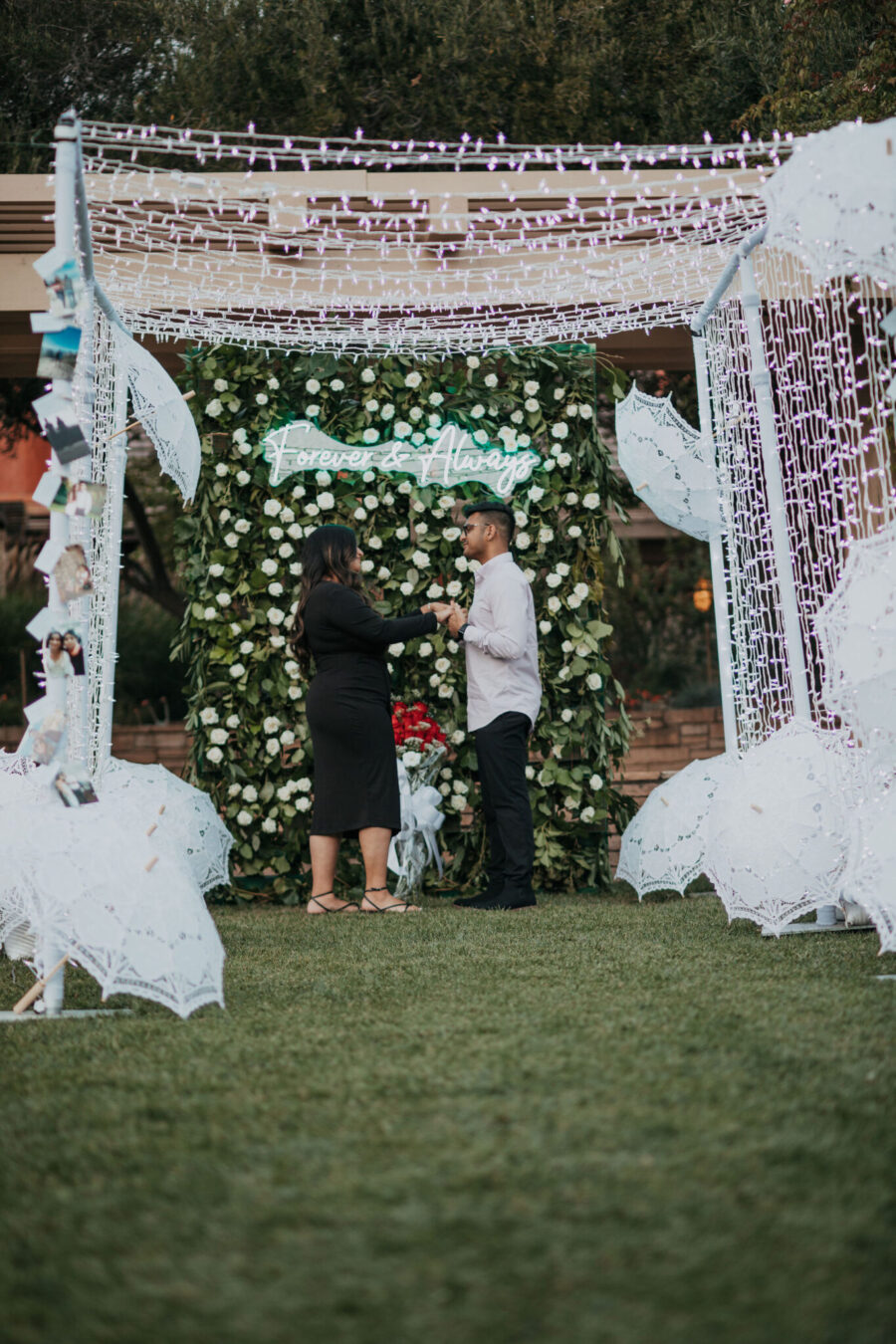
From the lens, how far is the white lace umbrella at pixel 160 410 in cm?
476

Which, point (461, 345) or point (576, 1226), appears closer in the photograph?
point (576, 1226)

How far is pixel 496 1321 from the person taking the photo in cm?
139

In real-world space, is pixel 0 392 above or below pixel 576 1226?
above

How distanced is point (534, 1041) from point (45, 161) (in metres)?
8.04

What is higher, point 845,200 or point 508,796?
point 845,200

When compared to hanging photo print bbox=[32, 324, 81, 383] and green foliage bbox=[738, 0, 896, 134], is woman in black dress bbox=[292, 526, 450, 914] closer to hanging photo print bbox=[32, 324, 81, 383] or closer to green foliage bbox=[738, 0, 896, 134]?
hanging photo print bbox=[32, 324, 81, 383]

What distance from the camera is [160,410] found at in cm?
480

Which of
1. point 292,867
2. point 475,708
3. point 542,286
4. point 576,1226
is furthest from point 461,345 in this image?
point 576,1226

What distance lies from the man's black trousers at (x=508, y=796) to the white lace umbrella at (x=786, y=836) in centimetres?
124

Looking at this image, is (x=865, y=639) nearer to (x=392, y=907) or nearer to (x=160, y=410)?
(x=392, y=907)

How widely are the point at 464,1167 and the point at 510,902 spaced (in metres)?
3.34

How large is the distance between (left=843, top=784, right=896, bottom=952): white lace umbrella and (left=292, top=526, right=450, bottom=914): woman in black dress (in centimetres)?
220

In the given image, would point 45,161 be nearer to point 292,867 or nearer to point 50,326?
point 292,867

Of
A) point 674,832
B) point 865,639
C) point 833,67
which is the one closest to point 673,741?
point 674,832
